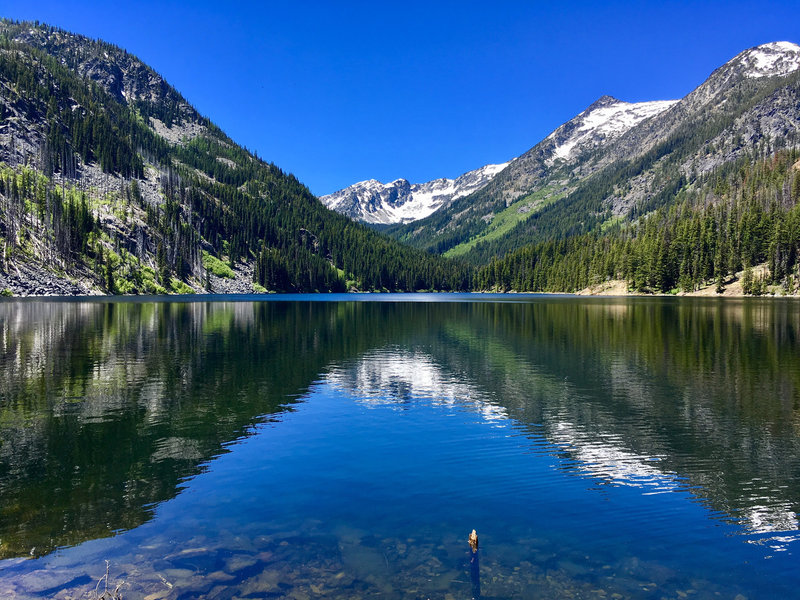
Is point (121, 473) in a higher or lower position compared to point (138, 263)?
lower

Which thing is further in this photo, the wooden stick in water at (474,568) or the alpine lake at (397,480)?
the alpine lake at (397,480)

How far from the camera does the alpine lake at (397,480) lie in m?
11.1

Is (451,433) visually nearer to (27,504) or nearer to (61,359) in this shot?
(27,504)

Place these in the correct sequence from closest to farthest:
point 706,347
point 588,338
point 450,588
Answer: point 450,588, point 706,347, point 588,338

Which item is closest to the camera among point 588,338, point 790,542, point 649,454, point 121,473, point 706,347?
point 790,542

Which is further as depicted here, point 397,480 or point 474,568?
point 397,480

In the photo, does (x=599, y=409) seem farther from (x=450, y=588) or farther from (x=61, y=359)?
(x=61, y=359)

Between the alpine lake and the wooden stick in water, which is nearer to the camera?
the wooden stick in water

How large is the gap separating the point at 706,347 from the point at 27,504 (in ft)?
175

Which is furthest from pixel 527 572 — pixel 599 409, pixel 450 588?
pixel 599 409

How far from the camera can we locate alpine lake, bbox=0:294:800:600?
436 inches

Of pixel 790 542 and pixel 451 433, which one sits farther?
pixel 451 433

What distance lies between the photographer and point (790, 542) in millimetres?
12688

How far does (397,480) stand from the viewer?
55.5 ft
